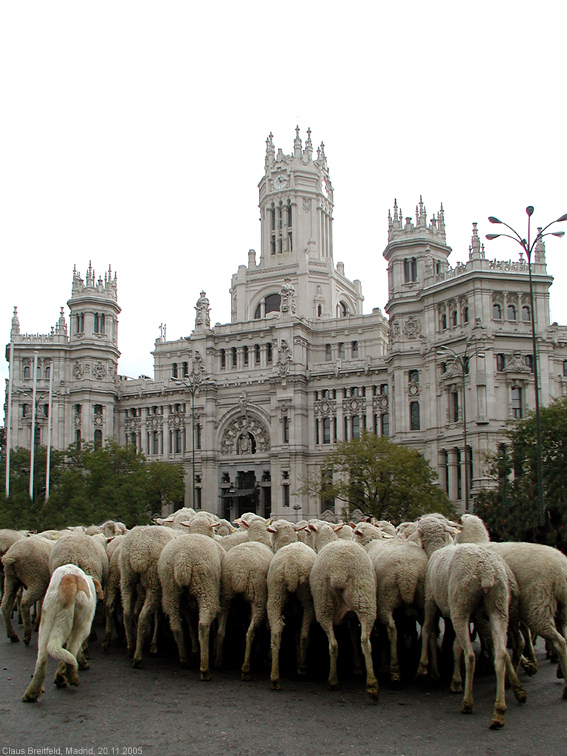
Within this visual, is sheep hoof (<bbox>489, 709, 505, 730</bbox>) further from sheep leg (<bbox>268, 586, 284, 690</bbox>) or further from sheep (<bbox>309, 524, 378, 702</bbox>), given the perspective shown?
sheep leg (<bbox>268, 586, 284, 690</bbox>)

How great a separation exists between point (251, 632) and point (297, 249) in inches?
3063

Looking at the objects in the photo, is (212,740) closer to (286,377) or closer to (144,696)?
(144,696)

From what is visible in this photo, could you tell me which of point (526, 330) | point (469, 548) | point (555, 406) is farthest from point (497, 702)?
point (526, 330)

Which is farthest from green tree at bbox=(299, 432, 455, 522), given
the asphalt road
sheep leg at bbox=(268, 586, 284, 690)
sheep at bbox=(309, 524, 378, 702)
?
sheep at bbox=(309, 524, 378, 702)

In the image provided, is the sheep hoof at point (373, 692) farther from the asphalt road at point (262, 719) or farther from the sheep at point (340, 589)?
the sheep at point (340, 589)

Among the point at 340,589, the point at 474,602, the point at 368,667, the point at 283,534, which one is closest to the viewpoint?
the point at 474,602

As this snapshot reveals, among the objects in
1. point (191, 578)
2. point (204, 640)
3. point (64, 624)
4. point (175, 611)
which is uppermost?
point (191, 578)

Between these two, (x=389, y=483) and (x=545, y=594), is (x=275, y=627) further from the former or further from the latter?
(x=389, y=483)

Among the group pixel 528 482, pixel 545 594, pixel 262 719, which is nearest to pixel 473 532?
pixel 545 594

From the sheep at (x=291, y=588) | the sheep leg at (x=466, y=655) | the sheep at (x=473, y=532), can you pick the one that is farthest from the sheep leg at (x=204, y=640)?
the sheep at (x=473, y=532)

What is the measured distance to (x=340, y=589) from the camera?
1333 centimetres

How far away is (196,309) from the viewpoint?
82.8 metres

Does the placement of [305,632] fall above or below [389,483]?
below

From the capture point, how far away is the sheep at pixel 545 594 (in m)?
12.2
